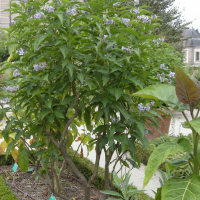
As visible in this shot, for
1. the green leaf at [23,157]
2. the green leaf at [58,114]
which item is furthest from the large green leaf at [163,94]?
the green leaf at [23,157]

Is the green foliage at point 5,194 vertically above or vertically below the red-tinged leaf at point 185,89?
below

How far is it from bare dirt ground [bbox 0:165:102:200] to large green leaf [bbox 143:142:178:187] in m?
1.55

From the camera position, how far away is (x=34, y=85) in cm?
172

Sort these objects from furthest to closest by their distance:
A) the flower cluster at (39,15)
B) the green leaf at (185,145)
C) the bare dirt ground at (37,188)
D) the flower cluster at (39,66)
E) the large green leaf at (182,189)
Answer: the bare dirt ground at (37,188) → the flower cluster at (39,66) → the flower cluster at (39,15) → the green leaf at (185,145) → the large green leaf at (182,189)

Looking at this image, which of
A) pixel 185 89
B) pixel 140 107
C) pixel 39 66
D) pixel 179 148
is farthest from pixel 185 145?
pixel 39 66

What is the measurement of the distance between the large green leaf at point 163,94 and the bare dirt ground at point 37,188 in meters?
1.65

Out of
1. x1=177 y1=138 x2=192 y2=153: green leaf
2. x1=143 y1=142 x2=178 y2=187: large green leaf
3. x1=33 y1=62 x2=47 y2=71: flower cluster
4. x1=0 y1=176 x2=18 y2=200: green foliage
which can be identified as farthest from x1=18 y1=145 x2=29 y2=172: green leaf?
x1=177 y1=138 x2=192 y2=153: green leaf

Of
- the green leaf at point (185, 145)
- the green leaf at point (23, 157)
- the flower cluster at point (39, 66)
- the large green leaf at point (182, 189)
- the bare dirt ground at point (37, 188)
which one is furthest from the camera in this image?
the bare dirt ground at point (37, 188)

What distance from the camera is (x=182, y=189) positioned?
1207mm

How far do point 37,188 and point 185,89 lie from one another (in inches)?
89.2

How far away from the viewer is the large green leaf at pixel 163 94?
1335 mm

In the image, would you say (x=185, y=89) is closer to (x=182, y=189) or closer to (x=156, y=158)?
(x=156, y=158)

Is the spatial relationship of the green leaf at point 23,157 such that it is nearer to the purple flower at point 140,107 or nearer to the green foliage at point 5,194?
the green foliage at point 5,194

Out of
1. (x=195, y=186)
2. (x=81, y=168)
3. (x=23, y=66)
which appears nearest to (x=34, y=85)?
(x=23, y=66)
